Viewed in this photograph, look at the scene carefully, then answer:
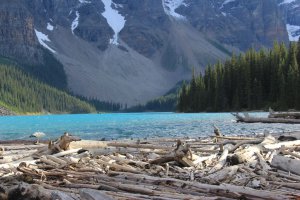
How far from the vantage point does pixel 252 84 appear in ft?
408

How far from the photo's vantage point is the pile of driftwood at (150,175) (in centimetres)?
1101

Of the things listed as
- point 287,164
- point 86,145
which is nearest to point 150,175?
point 287,164

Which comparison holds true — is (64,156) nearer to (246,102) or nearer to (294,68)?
(294,68)

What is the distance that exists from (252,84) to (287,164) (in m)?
113

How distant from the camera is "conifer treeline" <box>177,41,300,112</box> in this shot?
345 ft

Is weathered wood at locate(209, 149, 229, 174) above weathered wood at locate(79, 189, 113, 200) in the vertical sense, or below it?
above

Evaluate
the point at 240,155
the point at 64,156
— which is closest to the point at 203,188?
the point at 240,155

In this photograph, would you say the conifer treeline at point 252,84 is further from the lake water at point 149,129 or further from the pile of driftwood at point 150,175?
the pile of driftwood at point 150,175

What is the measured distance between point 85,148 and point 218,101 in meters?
114

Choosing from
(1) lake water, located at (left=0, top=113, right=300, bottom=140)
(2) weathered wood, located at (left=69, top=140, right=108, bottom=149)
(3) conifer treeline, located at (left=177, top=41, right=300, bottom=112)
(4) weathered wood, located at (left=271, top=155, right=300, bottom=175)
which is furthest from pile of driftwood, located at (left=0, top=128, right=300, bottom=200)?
(3) conifer treeline, located at (left=177, top=41, right=300, bottom=112)

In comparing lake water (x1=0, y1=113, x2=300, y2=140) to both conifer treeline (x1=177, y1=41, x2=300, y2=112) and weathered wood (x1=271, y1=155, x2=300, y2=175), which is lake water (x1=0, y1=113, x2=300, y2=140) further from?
weathered wood (x1=271, y1=155, x2=300, y2=175)

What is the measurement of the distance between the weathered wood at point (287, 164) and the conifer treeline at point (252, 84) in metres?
87.3

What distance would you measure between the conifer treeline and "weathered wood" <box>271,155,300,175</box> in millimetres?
87346

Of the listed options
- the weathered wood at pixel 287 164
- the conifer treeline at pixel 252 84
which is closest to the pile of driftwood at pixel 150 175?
the weathered wood at pixel 287 164
